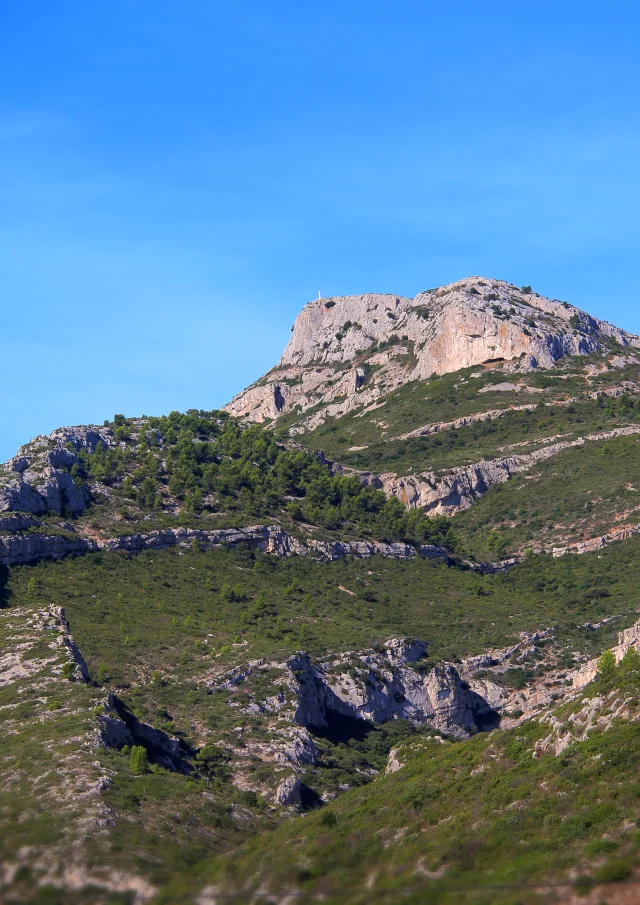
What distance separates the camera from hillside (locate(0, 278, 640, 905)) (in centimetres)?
2142

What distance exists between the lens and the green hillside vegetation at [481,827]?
17.5 metres

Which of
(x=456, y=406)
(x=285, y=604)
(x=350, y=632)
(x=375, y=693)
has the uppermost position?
(x=456, y=406)

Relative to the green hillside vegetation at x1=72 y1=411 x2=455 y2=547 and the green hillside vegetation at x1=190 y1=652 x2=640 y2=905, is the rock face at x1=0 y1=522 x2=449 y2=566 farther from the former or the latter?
the green hillside vegetation at x1=190 y1=652 x2=640 y2=905

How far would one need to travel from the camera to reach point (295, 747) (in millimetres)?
61875

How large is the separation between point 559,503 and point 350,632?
47.5m

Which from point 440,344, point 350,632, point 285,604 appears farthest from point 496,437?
point 350,632

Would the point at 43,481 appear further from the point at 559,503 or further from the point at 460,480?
the point at 559,503

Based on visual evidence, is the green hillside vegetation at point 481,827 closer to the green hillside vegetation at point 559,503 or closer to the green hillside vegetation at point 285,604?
the green hillside vegetation at point 285,604

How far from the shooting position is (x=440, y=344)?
6964 inches

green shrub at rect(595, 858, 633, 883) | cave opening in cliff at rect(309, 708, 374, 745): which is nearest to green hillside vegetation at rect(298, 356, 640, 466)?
cave opening in cliff at rect(309, 708, 374, 745)

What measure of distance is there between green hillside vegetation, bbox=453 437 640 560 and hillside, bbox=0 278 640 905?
1.34ft

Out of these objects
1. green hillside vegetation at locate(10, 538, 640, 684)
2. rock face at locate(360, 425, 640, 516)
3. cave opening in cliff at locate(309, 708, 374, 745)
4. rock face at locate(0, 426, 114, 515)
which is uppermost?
rock face at locate(0, 426, 114, 515)

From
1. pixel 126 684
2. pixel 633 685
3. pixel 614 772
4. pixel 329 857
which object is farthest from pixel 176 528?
pixel 329 857

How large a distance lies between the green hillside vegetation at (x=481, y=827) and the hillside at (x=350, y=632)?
0.13 meters
